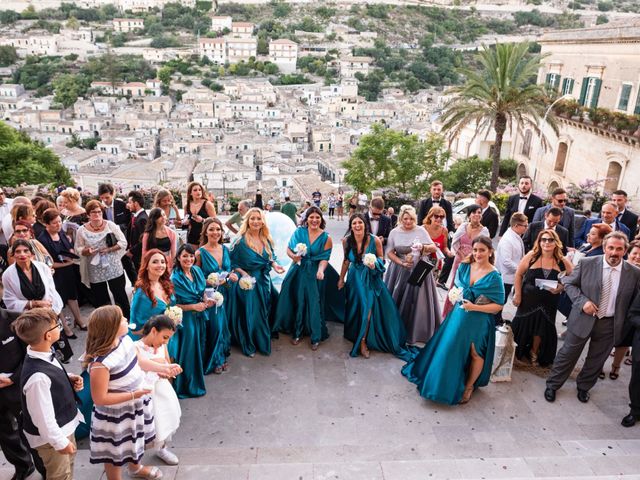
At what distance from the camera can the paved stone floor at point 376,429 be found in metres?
3.83

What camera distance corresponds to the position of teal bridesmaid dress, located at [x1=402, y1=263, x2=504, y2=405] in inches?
185

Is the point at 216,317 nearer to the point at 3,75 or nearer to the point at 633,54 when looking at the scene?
the point at 633,54

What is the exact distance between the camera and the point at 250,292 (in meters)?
5.57

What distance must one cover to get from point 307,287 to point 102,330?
2.91 meters

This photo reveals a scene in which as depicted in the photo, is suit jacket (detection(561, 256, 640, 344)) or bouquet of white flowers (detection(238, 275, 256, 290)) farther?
bouquet of white flowers (detection(238, 275, 256, 290))

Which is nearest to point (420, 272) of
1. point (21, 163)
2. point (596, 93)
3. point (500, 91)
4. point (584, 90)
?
point (500, 91)

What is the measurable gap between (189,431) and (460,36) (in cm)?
13940

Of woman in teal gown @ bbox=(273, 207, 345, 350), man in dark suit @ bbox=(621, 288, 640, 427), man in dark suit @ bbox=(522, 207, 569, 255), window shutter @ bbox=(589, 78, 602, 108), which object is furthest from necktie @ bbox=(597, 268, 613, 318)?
window shutter @ bbox=(589, 78, 602, 108)

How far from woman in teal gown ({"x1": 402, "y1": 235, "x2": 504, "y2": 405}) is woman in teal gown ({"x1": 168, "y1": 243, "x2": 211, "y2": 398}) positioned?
2.19 m

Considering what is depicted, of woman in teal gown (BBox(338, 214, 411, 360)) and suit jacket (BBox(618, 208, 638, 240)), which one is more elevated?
suit jacket (BBox(618, 208, 638, 240))

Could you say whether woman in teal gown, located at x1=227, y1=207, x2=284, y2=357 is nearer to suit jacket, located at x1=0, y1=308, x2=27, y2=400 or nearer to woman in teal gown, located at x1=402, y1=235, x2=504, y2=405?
woman in teal gown, located at x1=402, y1=235, x2=504, y2=405

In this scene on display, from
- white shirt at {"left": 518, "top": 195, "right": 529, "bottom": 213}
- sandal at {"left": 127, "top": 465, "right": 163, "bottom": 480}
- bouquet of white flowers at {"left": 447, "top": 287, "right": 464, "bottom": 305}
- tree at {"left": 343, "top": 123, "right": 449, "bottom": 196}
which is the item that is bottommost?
tree at {"left": 343, "top": 123, "right": 449, "bottom": 196}

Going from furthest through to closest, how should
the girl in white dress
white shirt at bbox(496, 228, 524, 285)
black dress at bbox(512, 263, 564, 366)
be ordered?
white shirt at bbox(496, 228, 524, 285), black dress at bbox(512, 263, 564, 366), the girl in white dress

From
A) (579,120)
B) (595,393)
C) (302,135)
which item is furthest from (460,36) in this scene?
(595,393)
